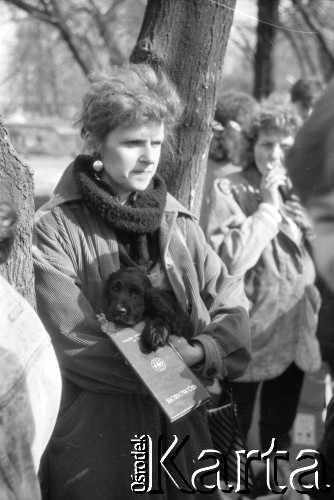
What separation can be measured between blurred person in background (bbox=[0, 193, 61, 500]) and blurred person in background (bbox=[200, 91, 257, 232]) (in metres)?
2.54

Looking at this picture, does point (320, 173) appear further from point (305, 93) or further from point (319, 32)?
point (319, 32)

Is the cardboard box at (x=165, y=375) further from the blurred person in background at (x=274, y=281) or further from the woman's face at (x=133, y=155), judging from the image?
the blurred person in background at (x=274, y=281)

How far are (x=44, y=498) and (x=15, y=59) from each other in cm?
872

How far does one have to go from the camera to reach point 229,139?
14.4 feet

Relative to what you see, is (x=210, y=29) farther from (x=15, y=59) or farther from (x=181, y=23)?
(x=15, y=59)

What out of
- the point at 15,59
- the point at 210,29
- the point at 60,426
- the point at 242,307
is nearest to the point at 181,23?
the point at 210,29

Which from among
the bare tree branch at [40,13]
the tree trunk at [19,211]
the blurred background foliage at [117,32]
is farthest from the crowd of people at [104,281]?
the bare tree branch at [40,13]

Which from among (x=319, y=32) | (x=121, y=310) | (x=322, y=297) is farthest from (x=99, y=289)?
(x=319, y=32)

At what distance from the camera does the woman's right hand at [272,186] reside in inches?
157

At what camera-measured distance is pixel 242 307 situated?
3018 mm

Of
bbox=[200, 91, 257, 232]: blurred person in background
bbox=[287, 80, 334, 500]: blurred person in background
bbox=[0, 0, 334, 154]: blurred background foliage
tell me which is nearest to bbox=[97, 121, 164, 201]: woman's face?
bbox=[200, 91, 257, 232]: blurred person in background

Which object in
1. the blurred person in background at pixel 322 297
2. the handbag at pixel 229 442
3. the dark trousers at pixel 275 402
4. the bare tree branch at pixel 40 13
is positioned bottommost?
the dark trousers at pixel 275 402

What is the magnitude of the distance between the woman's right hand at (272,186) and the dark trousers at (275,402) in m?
0.93

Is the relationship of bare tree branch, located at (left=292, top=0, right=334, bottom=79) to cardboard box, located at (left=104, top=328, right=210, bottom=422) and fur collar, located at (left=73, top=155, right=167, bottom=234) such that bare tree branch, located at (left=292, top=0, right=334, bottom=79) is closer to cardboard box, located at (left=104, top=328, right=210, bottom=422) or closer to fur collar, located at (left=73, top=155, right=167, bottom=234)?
fur collar, located at (left=73, top=155, right=167, bottom=234)
